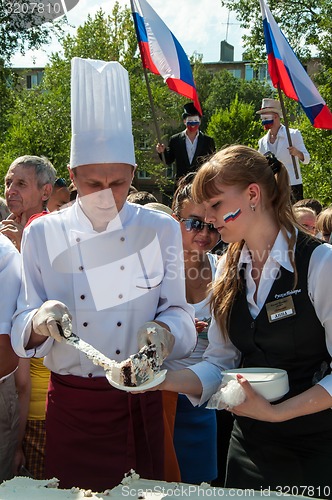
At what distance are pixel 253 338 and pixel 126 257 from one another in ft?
1.75

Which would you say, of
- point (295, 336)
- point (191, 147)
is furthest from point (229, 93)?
point (295, 336)

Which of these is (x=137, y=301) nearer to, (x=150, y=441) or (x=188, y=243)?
(x=150, y=441)

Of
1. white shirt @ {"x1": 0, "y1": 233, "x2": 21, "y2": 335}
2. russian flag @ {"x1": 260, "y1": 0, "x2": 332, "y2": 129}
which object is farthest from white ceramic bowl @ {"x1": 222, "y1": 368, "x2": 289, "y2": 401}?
russian flag @ {"x1": 260, "y1": 0, "x2": 332, "y2": 129}

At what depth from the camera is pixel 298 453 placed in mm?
2029

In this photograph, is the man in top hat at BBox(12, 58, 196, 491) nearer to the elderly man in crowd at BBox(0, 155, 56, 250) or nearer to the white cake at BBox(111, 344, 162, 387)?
the white cake at BBox(111, 344, 162, 387)

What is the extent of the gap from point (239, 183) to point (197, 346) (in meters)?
1.03

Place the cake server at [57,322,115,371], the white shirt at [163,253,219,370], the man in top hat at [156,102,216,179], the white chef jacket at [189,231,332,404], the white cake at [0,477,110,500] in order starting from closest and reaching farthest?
1. the white cake at [0,477,110,500]
2. the cake server at [57,322,115,371]
3. the white chef jacket at [189,231,332,404]
4. the white shirt at [163,253,219,370]
5. the man in top hat at [156,102,216,179]

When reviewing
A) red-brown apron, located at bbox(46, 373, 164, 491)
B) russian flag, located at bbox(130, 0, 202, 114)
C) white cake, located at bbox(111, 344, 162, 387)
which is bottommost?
red-brown apron, located at bbox(46, 373, 164, 491)

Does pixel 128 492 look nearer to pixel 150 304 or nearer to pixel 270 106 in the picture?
pixel 150 304

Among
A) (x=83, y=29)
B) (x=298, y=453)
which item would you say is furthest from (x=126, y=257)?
(x=83, y=29)

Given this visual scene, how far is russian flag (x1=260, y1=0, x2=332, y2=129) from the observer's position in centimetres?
642

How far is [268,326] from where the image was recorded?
206cm

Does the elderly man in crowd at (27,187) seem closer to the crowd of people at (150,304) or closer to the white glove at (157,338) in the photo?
the crowd of people at (150,304)

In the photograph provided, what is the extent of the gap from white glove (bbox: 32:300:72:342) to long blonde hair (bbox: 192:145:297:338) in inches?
22.0
